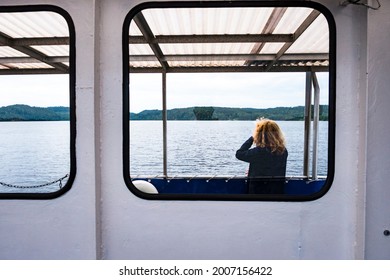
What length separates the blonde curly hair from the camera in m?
2.52

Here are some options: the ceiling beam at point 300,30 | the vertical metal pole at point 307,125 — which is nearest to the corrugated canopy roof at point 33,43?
the ceiling beam at point 300,30

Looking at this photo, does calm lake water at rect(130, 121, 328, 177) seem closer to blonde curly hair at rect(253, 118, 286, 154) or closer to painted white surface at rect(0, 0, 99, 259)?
blonde curly hair at rect(253, 118, 286, 154)

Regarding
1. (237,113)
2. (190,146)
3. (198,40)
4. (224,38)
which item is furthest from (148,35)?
(190,146)

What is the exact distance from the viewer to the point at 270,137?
2580mm

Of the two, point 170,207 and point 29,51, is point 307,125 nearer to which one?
point 170,207

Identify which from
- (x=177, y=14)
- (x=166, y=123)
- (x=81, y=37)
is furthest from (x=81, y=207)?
(x=166, y=123)

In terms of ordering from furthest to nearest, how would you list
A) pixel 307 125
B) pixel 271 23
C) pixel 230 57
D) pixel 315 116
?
pixel 307 125
pixel 315 116
pixel 230 57
pixel 271 23

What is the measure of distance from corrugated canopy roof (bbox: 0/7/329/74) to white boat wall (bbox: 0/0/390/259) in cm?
23

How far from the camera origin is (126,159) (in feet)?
7.25

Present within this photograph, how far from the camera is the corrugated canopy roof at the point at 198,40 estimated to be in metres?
2.43

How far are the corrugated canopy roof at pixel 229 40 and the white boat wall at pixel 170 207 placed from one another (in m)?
0.25

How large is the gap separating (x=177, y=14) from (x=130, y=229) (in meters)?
1.45

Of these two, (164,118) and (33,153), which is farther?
(33,153)

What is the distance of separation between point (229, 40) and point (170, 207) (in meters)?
1.60
